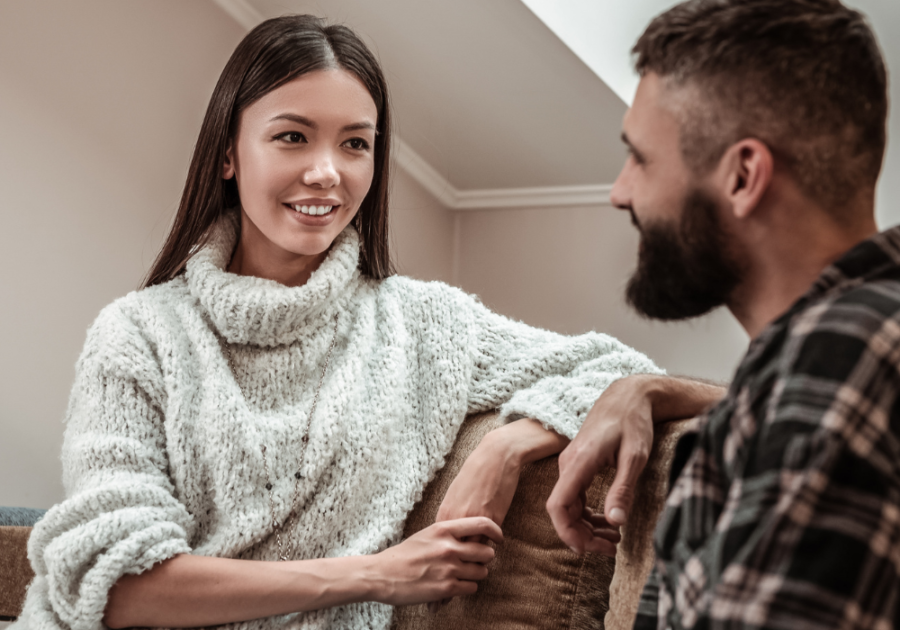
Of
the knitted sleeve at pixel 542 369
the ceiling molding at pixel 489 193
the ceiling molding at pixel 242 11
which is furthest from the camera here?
the ceiling molding at pixel 489 193

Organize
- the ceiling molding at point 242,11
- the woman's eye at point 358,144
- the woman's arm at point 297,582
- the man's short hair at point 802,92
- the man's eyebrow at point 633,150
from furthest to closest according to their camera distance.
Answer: the ceiling molding at point 242,11
the woman's eye at point 358,144
the woman's arm at point 297,582
the man's eyebrow at point 633,150
the man's short hair at point 802,92

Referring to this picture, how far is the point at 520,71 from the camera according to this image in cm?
251

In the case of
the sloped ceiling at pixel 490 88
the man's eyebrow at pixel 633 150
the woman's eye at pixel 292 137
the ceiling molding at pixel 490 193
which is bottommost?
the man's eyebrow at pixel 633 150

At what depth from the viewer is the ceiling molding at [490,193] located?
10.0 feet

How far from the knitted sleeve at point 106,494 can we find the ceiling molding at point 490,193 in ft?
6.11

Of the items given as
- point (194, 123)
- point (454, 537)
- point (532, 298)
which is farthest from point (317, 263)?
point (532, 298)

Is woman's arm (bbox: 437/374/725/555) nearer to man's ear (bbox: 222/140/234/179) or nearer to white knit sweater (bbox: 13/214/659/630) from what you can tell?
white knit sweater (bbox: 13/214/659/630)

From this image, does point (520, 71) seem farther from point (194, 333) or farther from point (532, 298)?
point (194, 333)

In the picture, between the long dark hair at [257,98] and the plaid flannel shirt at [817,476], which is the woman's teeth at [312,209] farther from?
the plaid flannel shirt at [817,476]

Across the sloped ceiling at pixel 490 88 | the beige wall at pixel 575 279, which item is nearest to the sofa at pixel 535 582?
the sloped ceiling at pixel 490 88

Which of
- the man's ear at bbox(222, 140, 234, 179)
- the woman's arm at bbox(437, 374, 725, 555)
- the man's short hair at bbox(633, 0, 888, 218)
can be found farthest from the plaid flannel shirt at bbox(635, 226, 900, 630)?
the man's ear at bbox(222, 140, 234, 179)

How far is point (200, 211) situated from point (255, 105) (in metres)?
0.21

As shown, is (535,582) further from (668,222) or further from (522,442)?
(668,222)

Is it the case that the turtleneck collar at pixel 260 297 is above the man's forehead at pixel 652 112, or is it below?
below
